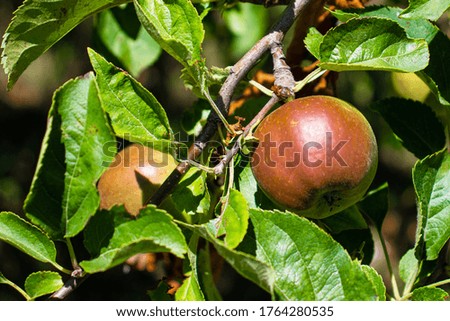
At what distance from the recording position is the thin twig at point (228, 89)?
1.02 metres

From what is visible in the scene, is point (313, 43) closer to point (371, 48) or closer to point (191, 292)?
point (371, 48)

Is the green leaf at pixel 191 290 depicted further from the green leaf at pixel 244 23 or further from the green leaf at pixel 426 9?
the green leaf at pixel 244 23

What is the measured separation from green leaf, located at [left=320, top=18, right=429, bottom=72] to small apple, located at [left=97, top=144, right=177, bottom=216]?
40 centimetres

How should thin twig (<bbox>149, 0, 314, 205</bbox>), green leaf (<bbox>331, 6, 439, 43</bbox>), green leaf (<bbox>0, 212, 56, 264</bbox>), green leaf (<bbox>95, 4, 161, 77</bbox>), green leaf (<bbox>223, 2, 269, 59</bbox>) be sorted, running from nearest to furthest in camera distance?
green leaf (<bbox>0, 212, 56, 264</bbox>) < thin twig (<bbox>149, 0, 314, 205</bbox>) < green leaf (<bbox>331, 6, 439, 43</bbox>) < green leaf (<bbox>95, 4, 161, 77</bbox>) < green leaf (<bbox>223, 2, 269, 59</bbox>)

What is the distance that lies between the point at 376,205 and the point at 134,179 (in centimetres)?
52

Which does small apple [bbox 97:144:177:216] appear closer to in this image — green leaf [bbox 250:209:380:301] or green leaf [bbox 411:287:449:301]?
green leaf [bbox 250:209:380:301]

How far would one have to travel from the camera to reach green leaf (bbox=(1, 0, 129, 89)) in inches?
40.9

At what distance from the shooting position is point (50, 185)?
88 cm

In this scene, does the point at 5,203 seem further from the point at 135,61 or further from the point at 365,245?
the point at 365,245

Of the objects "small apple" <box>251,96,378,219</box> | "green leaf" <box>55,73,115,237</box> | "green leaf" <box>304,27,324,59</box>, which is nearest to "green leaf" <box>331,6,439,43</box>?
"green leaf" <box>304,27,324,59</box>

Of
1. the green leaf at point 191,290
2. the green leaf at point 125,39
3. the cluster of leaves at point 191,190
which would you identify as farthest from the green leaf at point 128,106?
the green leaf at point 125,39

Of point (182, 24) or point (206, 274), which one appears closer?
point (182, 24)

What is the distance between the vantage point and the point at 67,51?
3.16 meters

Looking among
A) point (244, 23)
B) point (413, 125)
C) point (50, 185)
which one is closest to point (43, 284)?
point (50, 185)
